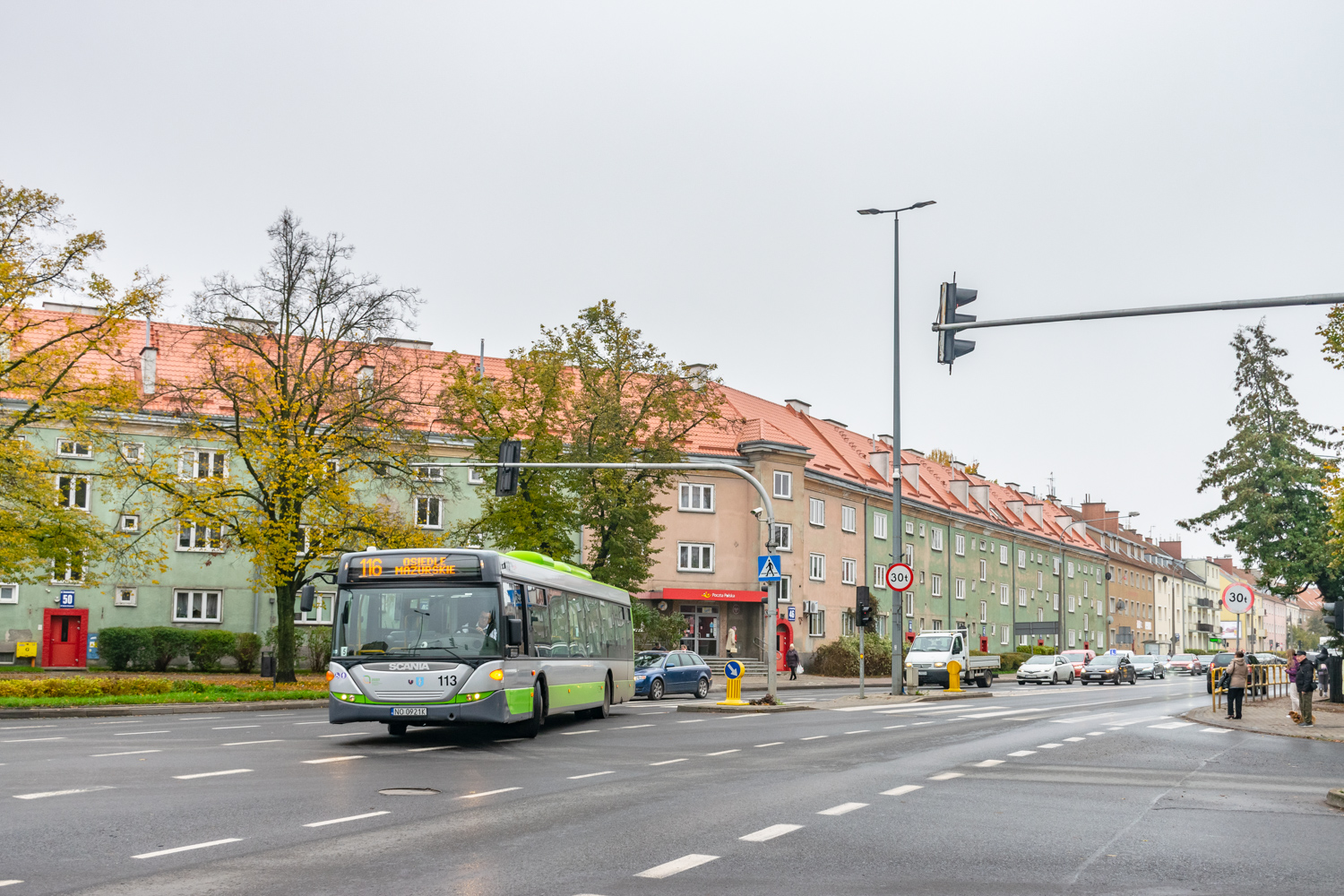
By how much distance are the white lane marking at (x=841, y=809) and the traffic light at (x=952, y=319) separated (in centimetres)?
666

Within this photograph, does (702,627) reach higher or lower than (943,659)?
higher

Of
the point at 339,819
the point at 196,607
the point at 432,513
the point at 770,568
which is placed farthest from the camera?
the point at 432,513

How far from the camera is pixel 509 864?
796 centimetres

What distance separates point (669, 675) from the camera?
34.8 meters

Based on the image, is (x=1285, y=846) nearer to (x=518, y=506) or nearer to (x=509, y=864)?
(x=509, y=864)

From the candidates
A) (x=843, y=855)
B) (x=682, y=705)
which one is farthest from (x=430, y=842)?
(x=682, y=705)

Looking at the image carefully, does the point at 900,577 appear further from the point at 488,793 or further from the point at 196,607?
the point at 196,607

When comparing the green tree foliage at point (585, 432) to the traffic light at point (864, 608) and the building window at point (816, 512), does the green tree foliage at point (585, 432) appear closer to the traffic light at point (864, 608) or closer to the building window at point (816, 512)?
the traffic light at point (864, 608)

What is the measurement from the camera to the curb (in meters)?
23.5

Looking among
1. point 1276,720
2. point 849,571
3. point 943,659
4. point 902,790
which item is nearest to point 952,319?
point 902,790

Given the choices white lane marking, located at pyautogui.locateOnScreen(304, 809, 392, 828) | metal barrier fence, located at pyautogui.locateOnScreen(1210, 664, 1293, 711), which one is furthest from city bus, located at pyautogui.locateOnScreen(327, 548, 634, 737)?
metal barrier fence, located at pyautogui.locateOnScreen(1210, 664, 1293, 711)

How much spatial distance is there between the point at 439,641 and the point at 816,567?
43.6 metres

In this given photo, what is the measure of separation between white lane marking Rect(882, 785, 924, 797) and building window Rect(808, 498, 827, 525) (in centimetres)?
4658

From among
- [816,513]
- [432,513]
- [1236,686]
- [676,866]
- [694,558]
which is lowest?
[1236,686]
